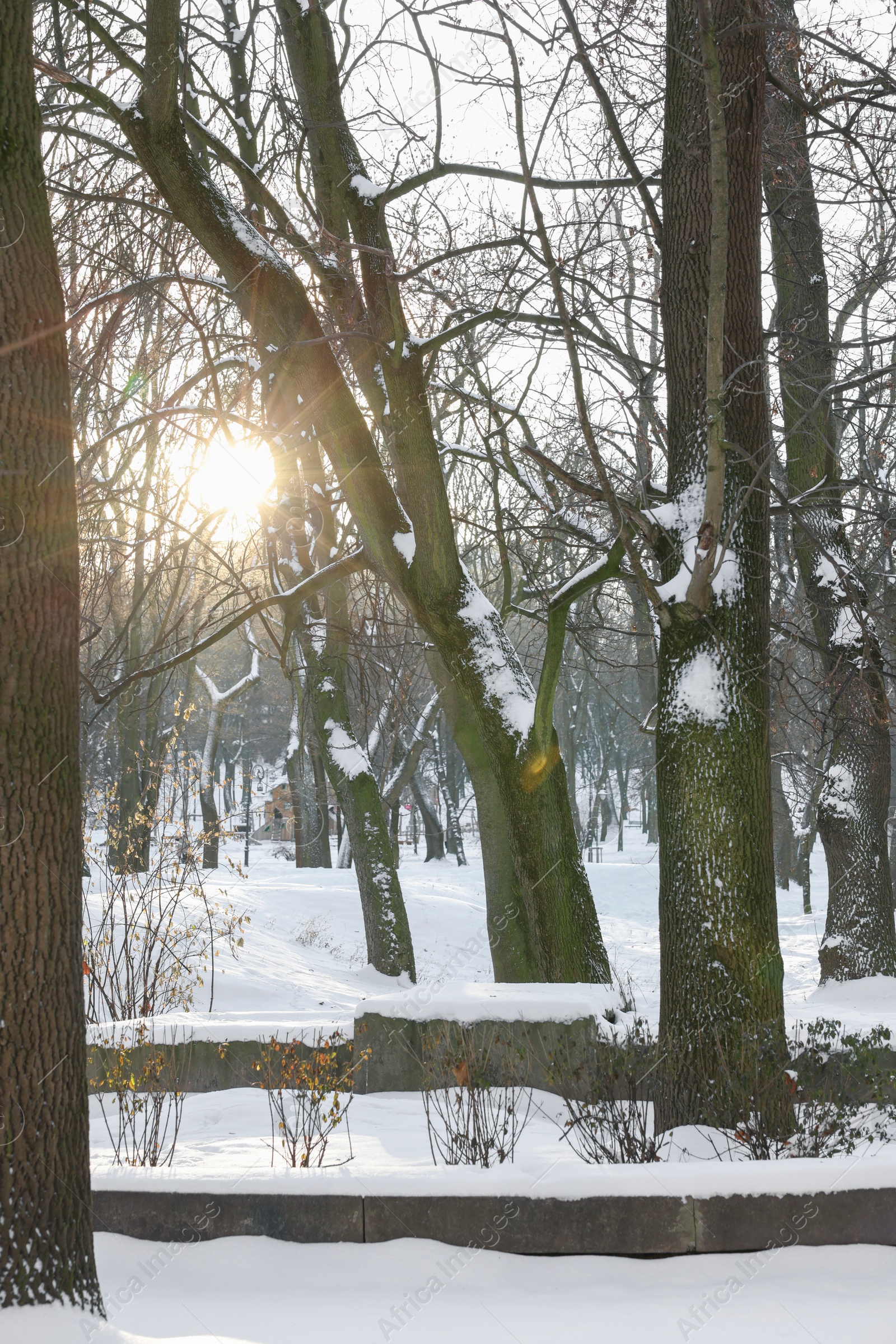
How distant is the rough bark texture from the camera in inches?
181

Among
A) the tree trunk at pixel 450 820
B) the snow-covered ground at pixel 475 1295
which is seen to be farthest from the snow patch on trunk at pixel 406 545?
the tree trunk at pixel 450 820

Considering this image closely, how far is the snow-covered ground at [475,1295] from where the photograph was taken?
3025 millimetres

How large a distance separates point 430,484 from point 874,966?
6649 millimetres

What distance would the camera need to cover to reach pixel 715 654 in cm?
487

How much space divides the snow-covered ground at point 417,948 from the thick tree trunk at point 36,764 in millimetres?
3016

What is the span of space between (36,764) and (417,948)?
15.1 metres

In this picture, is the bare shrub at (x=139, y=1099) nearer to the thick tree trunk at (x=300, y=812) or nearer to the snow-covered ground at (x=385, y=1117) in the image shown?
the snow-covered ground at (x=385, y=1117)

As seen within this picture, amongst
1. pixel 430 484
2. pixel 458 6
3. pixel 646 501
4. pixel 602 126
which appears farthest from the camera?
pixel 602 126

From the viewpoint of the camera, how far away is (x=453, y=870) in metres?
29.4

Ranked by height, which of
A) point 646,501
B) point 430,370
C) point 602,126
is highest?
point 602,126

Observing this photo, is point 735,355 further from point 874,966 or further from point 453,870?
point 453,870

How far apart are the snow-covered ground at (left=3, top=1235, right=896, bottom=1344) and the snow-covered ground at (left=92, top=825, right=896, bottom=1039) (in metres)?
2.17

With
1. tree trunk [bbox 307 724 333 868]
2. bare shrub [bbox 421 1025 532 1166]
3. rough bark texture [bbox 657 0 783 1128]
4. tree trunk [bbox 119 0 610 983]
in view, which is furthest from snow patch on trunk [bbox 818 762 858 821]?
tree trunk [bbox 307 724 333 868]

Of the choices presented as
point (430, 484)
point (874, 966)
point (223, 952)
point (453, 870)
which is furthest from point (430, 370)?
point (453, 870)
